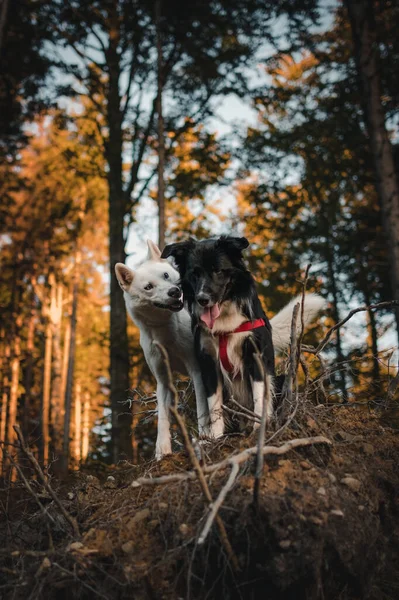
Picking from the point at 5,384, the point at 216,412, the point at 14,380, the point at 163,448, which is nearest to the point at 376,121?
the point at 216,412

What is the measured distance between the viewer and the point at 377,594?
317 cm

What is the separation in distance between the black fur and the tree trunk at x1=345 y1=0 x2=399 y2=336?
5.99 meters

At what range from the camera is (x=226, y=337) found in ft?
14.5

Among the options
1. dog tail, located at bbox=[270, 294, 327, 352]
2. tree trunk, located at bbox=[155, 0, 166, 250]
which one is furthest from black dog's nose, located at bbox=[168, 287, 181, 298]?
tree trunk, located at bbox=[155, 0, 166, 250]

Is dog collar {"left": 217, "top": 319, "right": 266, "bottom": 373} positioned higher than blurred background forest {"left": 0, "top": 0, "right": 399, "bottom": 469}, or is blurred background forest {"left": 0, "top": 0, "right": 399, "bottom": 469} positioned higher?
blurred background forest {"left": 0, "top": 0, "right": 399, "bottom": 469}

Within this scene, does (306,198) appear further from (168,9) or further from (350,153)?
(168,9)

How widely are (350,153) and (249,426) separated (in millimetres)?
12623

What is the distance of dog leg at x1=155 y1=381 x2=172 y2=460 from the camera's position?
184 inches

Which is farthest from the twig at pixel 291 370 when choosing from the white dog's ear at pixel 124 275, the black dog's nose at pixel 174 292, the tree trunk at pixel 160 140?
the tree trunk at pixel 160 140

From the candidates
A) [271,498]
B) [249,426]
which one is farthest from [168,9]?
[271,498]

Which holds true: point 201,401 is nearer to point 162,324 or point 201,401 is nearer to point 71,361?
point 162,324

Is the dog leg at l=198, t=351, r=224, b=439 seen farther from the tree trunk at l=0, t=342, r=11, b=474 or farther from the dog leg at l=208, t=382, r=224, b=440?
the tree trunk at l=0, t=342, r=11, b=474

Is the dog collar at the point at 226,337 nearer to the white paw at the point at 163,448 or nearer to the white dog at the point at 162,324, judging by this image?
the white dog at the point at 162,324

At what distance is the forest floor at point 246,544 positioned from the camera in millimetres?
2812
